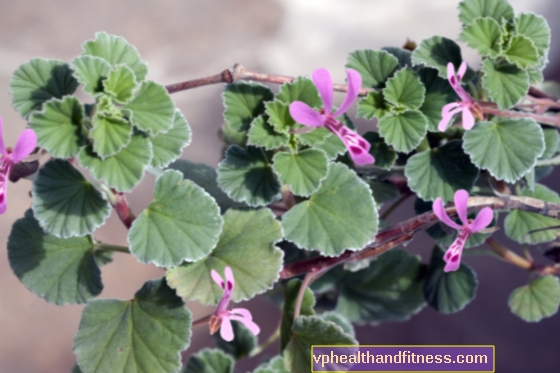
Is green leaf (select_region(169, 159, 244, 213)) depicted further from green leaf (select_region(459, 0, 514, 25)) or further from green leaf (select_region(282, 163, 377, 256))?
green leaf (select_region(459, 0, 514, 25))

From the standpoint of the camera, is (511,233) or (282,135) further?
(511,233)

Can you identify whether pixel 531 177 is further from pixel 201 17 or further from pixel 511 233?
pixel 201 17

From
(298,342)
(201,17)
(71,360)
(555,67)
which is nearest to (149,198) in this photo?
(71,360)

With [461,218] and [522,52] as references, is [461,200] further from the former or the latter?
[522,52]

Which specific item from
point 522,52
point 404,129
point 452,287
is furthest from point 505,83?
point 452,287

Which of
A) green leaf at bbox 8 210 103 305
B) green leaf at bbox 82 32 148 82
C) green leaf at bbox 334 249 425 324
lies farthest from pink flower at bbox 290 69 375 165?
green leaf at bbox 334 249 425 324

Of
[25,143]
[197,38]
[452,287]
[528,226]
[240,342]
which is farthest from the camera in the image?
[197,38]

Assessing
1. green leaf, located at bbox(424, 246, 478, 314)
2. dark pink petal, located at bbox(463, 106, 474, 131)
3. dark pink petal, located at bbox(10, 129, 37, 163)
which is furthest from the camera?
green leaf, located at bbox(424, 246, 478, 314)
